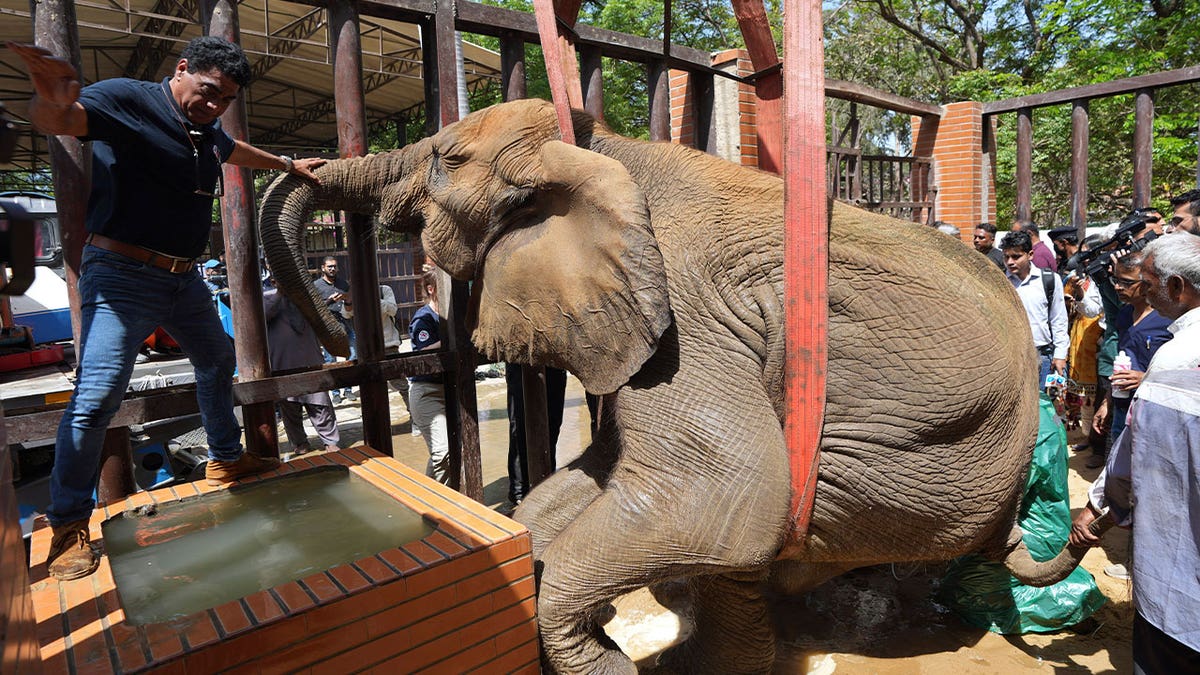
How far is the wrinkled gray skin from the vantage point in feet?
7.93

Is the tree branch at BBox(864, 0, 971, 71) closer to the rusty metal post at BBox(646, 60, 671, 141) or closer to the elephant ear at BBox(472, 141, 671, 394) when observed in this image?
the rusty metal post at BBox(646, 60, 671, 141)

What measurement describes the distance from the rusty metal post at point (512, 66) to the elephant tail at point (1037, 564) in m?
3.10

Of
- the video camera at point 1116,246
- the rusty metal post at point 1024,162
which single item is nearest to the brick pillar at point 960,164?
the rusty metal post at point 1024,162

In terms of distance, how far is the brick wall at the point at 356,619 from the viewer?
5.81 ft

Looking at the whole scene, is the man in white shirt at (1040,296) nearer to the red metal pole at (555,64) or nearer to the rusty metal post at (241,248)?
the red metal pole at (555,64)

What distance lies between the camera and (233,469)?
119 inches

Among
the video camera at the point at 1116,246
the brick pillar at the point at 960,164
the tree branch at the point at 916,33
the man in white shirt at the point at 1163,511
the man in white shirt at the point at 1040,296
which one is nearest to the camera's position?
the man in white shirt at the point at 1163,511

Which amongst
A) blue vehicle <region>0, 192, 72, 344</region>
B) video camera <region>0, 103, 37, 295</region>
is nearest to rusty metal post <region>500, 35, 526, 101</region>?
video camera <region>0, 103, 37, 295</region>

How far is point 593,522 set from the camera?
251 cm

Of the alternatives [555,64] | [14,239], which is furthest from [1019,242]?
[14,239]

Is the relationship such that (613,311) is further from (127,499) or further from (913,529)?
(127,499)

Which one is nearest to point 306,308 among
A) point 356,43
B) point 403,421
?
point 356,43

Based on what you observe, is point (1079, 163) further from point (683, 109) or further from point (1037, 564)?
point (1037, 564)

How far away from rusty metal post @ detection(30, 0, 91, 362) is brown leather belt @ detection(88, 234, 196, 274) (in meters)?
0.24
